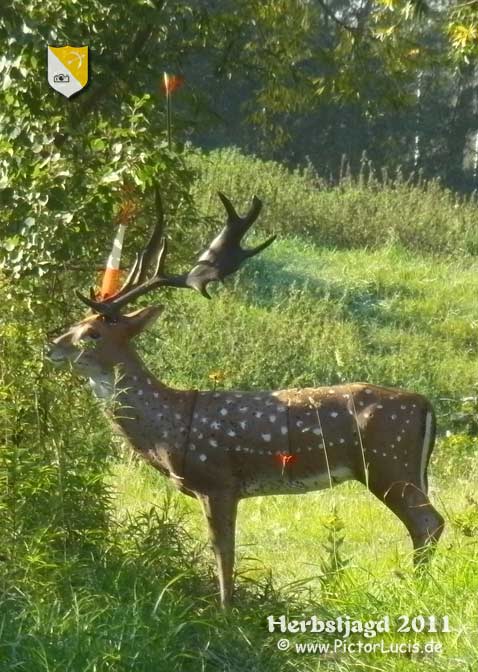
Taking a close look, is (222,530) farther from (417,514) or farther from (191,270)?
(191,270)

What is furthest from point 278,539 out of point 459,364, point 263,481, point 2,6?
point 459,364

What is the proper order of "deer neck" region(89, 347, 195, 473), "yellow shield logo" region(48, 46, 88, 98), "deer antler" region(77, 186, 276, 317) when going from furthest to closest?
"yellow shield logo" region(48, 46, 88, 98) → "deer antler" region(77, 186, 276, 317) → "deer neck" region(89, 347, 195, 473)

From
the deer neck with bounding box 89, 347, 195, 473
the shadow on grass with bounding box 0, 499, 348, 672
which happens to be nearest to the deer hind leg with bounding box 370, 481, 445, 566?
the shadow on grass with bounding box 0, 499, 348, 672

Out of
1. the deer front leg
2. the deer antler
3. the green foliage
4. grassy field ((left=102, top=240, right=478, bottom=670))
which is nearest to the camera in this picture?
grassy field ((left=102, top=240, right=478, bottom=670))

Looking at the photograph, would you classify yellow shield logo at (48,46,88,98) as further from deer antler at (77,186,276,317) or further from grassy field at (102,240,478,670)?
grassy field at (102,240,478,670)

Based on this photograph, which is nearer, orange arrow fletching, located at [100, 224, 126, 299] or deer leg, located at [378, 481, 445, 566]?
deer leg, located at [378, 481, 445, 566]

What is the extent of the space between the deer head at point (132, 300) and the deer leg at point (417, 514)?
54.1 inches

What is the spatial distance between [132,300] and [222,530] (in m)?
1.31

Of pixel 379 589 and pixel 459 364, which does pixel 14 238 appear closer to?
pixel 379 589

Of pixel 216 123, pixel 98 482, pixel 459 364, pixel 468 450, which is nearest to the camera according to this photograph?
pixel 98 482

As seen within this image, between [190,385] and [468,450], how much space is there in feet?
12.5

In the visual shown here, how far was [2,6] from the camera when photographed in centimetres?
757

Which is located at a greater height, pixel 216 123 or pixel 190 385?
pixel 216 123

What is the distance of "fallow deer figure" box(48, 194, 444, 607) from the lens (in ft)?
23.1
